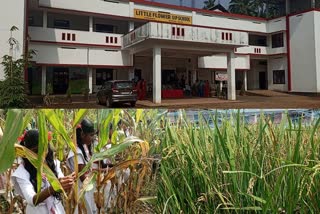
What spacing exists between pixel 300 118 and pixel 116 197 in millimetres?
868

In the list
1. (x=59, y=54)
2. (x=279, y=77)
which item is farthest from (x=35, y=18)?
(x=279, y=77)

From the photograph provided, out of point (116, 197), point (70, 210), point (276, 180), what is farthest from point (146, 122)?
point (276, 180)

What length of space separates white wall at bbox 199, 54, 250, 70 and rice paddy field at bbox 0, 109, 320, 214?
1757 cm

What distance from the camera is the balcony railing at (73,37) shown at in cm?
1449

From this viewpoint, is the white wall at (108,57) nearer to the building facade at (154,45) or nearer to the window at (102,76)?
the building facade at (154,45)

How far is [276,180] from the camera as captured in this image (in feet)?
4.03

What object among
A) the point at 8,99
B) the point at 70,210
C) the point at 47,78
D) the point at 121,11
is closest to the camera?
the point at 70,210

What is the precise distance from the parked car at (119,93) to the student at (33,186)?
9362 mm

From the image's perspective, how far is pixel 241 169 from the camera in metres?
1.25

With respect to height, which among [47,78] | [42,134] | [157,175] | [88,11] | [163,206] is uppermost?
[88,11]

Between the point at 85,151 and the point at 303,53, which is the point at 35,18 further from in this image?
the point at 85,151

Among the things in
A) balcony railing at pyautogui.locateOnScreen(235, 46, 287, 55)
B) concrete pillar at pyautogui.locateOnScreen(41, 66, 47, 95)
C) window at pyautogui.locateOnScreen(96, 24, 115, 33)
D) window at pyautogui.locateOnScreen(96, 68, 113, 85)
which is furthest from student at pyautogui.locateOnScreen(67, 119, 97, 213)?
balcony railing at pyautogui.locateOnScreen(235, 46, 287, 55)

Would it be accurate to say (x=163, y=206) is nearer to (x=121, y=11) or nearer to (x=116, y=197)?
(x=116, y=197)

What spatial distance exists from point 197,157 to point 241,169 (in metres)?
0.18
